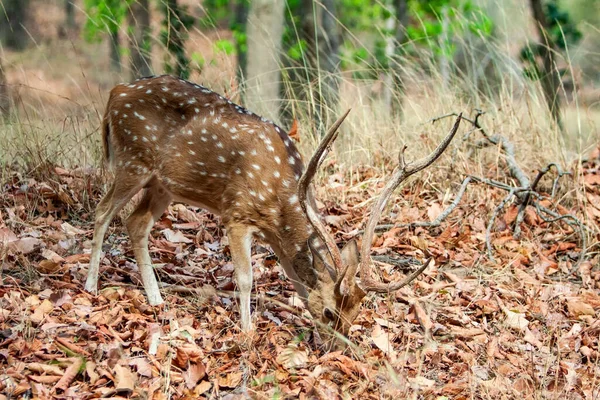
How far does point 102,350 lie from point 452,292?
2610 mm

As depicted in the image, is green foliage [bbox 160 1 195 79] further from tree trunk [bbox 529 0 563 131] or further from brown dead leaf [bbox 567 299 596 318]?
brown dead leaf [bbox 567 299 596 318]

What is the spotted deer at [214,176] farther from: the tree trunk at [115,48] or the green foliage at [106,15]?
the tree trunk at [115,48]

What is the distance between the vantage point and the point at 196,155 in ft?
16.3

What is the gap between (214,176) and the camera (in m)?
4.92

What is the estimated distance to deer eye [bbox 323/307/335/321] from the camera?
440 centimetres

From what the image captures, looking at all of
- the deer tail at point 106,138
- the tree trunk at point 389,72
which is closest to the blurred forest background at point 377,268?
the tree trunk at point 389,72

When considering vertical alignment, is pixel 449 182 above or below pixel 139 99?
below

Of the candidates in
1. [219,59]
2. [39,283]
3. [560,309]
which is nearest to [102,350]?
[39,283]

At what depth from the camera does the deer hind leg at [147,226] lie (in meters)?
4.95

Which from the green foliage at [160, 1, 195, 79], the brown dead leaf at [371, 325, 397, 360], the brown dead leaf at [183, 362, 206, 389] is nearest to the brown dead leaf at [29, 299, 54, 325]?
the brown dead leaf at [183, 362, 206, 389]

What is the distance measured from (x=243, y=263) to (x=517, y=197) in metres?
3.16

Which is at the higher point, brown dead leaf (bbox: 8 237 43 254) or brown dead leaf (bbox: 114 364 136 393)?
brown dead leaf (bbox: 114 364 136 393)

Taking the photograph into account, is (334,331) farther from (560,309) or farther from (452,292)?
(560,309)

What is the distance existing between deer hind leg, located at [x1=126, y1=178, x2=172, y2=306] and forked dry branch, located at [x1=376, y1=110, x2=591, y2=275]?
1919 millimetres
